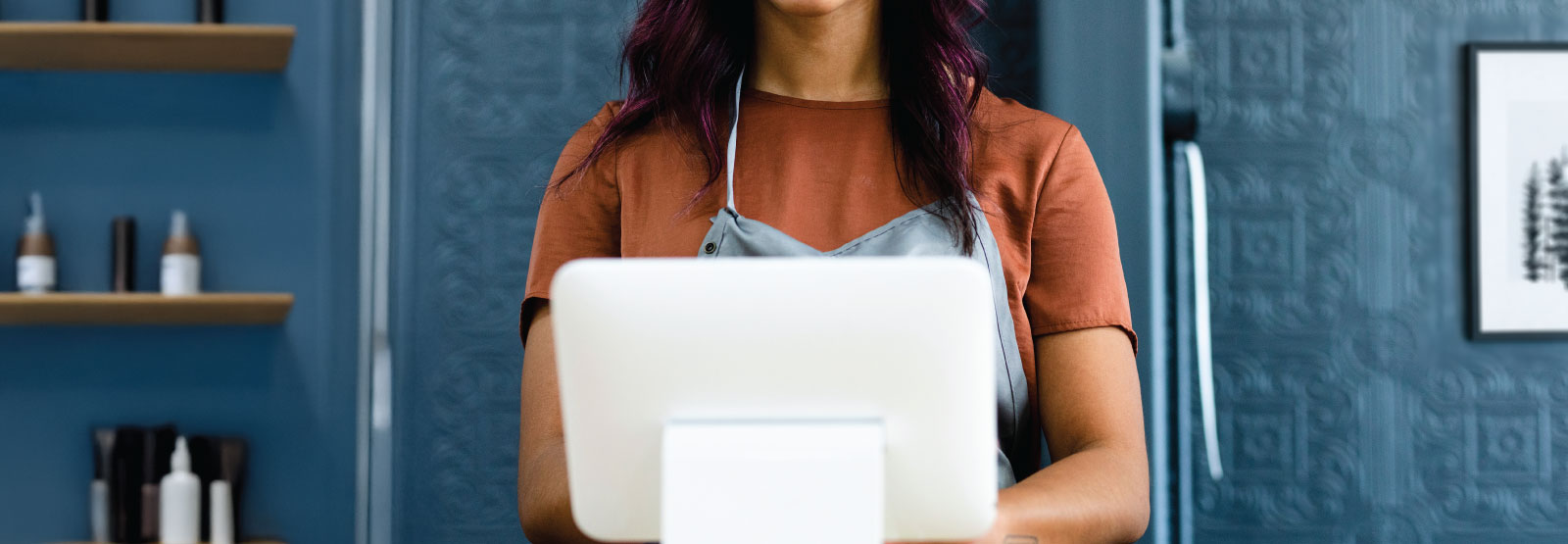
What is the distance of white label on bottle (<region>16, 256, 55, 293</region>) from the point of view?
7.39ft

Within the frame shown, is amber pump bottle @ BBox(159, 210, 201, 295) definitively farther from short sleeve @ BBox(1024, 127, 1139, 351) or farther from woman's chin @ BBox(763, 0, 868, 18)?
short sleeve @ BBox(1024, 127, 1139, 351)

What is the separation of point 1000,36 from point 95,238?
197cm

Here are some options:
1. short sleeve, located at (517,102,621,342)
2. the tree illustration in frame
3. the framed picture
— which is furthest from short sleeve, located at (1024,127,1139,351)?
the tree illustration in frame

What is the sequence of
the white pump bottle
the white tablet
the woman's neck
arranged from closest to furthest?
the white tablet < the woman's neck < the white pump bottle

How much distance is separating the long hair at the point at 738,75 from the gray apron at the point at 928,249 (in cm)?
5

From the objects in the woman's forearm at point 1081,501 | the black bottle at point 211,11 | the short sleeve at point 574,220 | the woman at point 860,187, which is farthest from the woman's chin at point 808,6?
the black bottle at point 211,11

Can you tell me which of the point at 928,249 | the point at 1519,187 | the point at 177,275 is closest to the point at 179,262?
the point at 177,275

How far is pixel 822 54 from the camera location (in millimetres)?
1231

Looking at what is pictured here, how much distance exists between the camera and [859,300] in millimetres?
614

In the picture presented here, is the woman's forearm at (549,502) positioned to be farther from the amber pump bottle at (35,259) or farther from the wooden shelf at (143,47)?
the amber pump bottle at (35,259)

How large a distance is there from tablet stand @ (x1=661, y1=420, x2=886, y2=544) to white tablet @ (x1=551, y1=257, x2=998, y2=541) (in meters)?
0.02

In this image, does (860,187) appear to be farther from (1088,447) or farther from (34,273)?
(34,273)

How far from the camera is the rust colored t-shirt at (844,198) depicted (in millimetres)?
1136

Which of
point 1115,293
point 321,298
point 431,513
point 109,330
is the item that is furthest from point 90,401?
point 1115,293
